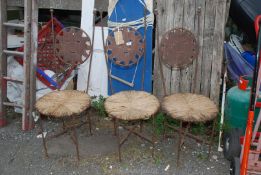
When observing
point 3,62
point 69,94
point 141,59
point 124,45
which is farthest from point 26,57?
point 141,59

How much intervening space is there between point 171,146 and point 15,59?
2453 mm

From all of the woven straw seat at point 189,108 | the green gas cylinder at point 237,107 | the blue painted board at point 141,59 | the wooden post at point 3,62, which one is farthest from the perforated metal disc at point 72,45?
the green gas cylinder at point 237,107

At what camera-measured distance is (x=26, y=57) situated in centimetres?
448

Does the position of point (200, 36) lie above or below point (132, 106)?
above

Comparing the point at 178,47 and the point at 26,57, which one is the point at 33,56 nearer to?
the point at 26,57

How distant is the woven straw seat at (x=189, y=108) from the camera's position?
3668 millimetres

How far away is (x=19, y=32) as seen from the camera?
554 cm

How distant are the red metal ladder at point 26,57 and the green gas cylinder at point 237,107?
249 centimetres

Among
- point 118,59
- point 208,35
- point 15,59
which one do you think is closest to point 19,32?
point 15,59

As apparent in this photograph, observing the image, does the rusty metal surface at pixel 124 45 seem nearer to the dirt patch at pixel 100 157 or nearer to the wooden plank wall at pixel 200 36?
the wooden plank wall at pixel 200 36

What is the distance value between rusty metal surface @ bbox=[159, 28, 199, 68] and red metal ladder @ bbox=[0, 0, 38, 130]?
5.28ft

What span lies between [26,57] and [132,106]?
156cm

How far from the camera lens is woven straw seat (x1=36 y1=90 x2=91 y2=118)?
381 cm

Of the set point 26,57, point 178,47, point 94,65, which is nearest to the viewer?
point 178,47
